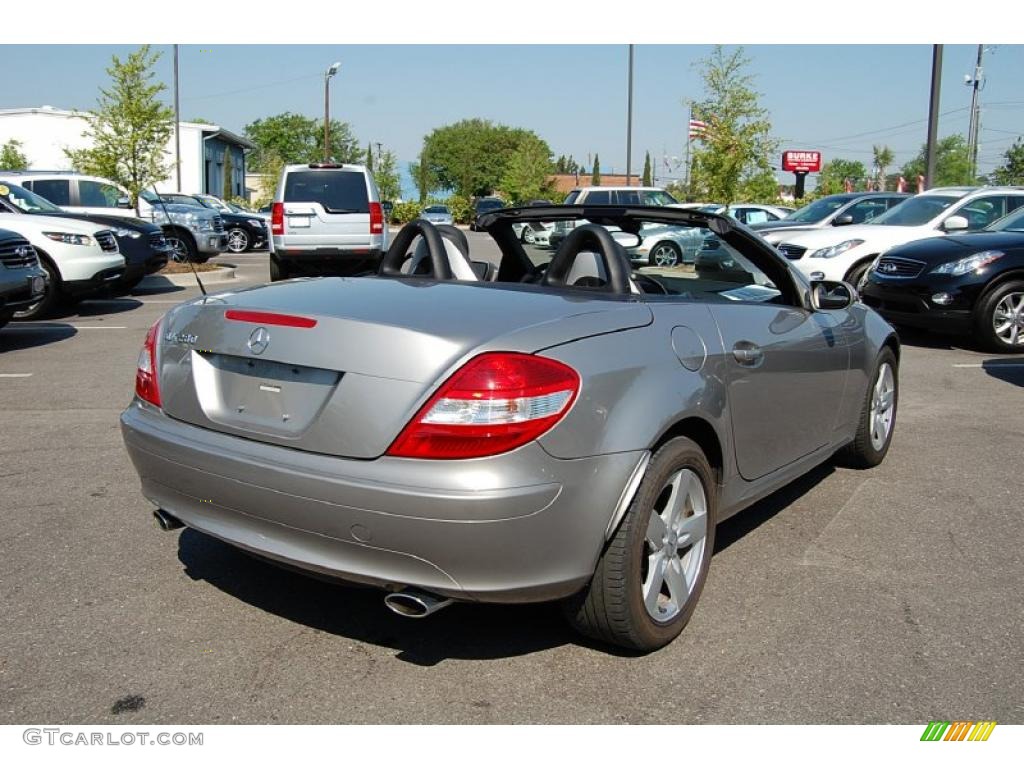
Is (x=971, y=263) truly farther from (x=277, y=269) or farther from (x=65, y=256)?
(x=277, y=269)

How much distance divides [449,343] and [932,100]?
2025 centimetres

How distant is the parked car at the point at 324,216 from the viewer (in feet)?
51.1

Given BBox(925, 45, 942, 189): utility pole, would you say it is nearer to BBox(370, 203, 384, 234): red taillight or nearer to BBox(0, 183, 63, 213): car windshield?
BBox(370, 203, 384, 234): red taillight

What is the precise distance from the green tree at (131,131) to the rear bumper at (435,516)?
1848 cm

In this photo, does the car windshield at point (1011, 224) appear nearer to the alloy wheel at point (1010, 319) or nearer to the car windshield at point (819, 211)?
the alloy wheel at point (1010, 319)

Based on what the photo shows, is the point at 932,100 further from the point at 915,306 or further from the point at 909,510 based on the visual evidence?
the point at 909,510

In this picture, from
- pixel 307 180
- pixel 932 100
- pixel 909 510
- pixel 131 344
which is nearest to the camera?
pixel 909 510

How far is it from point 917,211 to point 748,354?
10655mm

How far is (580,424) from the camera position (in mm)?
2957

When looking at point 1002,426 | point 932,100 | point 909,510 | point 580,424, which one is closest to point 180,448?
point 580,424

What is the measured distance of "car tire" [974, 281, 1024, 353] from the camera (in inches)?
389

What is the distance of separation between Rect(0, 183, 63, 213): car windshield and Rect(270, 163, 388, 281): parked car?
3226mm

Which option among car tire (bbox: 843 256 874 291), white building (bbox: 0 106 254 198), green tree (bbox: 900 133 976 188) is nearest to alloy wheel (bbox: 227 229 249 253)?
car tire (bbox: 843 256 874 291)

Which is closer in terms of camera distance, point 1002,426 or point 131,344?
point 1002,426
